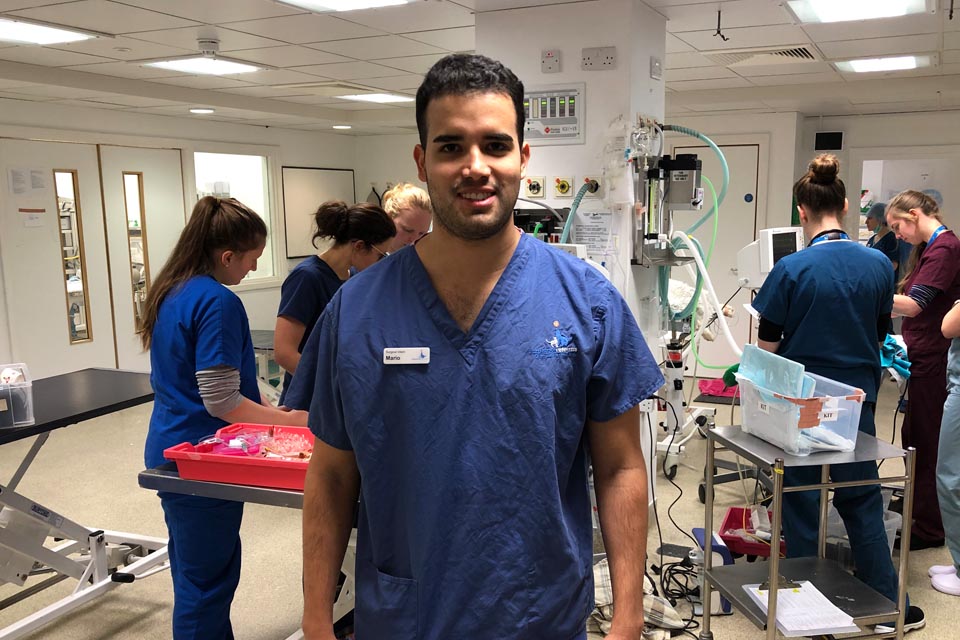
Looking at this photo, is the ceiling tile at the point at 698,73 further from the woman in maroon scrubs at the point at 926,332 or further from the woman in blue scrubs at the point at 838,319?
the woman in blue scrubs at the point at 838,319

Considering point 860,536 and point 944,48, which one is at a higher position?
point 944,48

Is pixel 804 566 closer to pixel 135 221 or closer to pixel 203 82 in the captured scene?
pixel 203 82

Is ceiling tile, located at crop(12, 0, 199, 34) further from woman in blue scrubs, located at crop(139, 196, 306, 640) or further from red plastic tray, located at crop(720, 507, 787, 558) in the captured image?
red plastic tray, located at crop(720, 507, 787, 558)

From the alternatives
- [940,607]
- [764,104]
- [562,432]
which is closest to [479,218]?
[562,432]

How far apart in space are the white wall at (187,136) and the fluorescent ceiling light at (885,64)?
5.07 meters

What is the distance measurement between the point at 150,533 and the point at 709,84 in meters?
4.55

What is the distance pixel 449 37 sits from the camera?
13.0ft

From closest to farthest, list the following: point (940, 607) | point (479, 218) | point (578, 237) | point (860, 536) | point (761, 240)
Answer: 1. point (479, 218)
2. point (860, 536)
3. point (940, 607)
4. point (578, 237)
5. point (761, 240)

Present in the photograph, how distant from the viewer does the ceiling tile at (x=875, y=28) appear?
356 centimetres

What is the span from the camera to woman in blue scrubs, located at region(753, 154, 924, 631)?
8.21 ft

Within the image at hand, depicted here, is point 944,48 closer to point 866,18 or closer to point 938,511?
point 866,18

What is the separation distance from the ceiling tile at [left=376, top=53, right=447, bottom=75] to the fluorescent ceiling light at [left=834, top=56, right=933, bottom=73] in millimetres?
2454

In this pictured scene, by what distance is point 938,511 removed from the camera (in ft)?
11.0

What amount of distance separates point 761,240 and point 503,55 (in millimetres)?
1648
